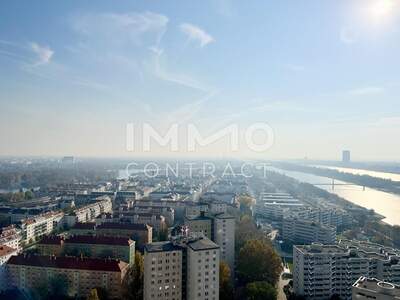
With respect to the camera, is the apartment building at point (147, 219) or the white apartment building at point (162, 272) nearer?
the white apartment building at point (162, 272)

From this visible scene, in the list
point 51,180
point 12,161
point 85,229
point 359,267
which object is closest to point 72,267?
point 85,229

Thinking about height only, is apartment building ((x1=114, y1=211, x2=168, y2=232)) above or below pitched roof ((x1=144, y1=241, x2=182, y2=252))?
below

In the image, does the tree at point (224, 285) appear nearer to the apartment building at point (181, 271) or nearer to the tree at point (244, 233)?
the apartment building at point (181, 271)

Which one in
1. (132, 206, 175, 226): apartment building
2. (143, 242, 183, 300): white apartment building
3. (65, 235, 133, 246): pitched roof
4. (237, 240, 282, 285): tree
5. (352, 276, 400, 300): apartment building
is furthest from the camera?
(132, 206, 175, 226): apartment building

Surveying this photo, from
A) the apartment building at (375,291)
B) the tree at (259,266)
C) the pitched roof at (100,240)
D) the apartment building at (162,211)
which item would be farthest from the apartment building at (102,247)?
the apartment building at (375,291)

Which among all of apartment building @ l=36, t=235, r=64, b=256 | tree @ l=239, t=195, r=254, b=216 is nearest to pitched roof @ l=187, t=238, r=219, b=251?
apartment building @ l=36, t=235, r=64, b=256

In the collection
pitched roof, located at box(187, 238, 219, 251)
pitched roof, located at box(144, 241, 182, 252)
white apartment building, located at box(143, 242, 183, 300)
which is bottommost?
white apartment building, located at box(143, 242, 183, 300)

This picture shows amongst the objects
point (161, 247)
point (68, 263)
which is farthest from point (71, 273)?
point (161, 247)

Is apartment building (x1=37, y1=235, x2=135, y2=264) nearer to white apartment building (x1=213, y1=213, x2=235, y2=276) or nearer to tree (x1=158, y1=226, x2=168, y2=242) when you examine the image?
tree (x1=158, y1=226, x2=168, y2=242)
